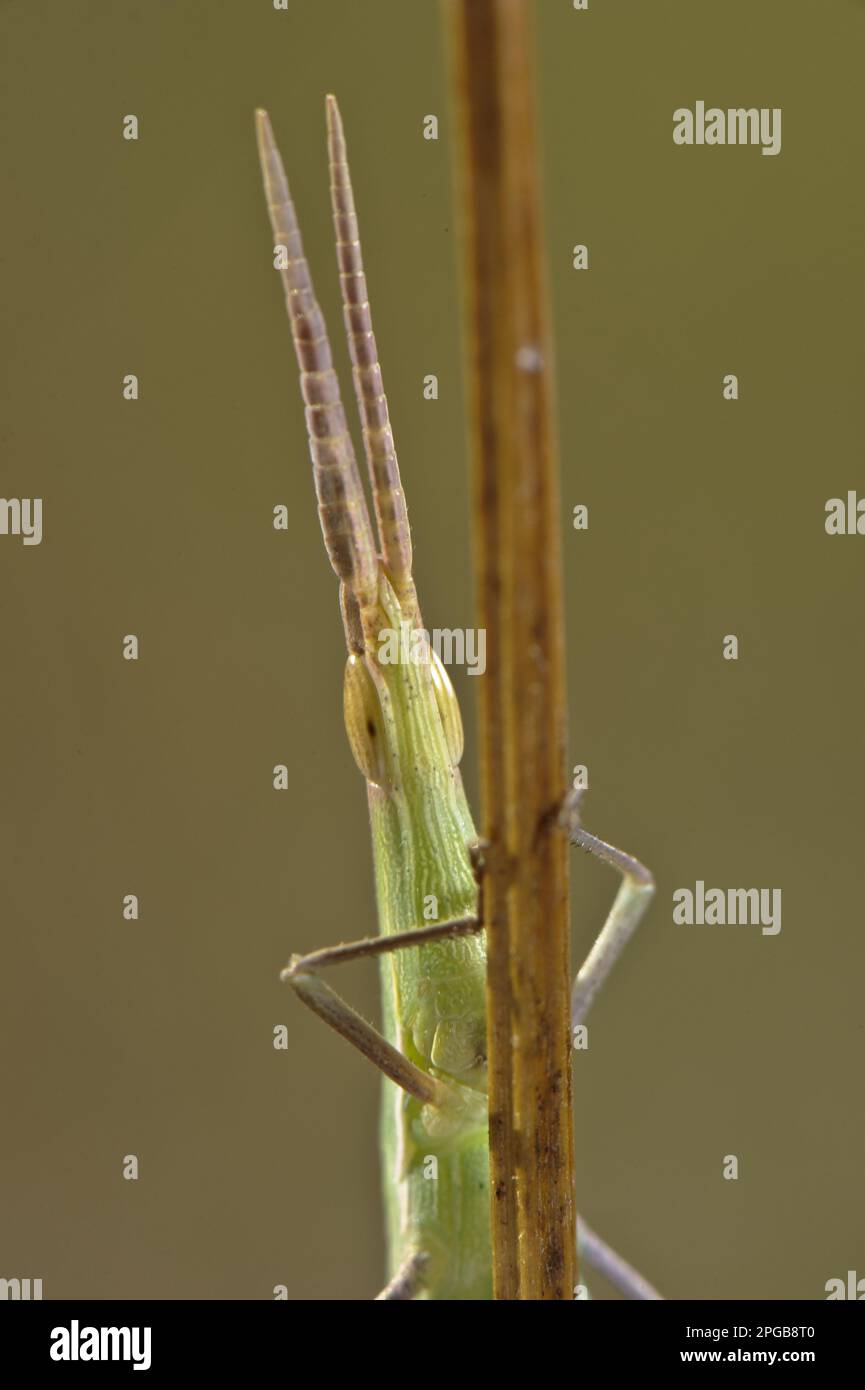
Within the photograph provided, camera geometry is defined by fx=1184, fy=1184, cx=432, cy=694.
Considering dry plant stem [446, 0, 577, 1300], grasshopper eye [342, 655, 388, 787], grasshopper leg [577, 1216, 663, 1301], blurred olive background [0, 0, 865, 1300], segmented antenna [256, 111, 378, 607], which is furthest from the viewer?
blurred olive background [0, 0, 865, 1300]

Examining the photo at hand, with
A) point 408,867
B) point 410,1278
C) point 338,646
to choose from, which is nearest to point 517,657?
point 408,867

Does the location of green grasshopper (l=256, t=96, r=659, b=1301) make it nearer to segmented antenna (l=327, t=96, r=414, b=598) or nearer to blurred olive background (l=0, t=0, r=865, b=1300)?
segmented antenna (l=327, t=96, r=414, b=598)

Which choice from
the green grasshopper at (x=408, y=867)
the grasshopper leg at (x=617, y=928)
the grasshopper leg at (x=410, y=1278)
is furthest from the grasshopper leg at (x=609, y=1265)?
the grasshopper leg at (x=617, y=928)

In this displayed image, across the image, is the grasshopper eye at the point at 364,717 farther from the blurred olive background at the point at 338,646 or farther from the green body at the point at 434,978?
the blurred olive background at the point at 338,646

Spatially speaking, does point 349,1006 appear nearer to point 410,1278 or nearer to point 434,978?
point 434,978

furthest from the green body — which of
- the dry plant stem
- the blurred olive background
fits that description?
the blurred olive background

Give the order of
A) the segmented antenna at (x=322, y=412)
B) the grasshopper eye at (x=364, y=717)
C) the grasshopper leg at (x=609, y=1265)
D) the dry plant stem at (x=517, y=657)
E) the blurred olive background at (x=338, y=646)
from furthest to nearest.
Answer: the blurred olive background at (x=338, y=646)
the grasshopper leg at (x=609, y=1265)
the grasshopper eye at (x=364, y=717)
the segmented antenna at (x=322, y=412)
the dry plant stem at (x=517, y=657)
